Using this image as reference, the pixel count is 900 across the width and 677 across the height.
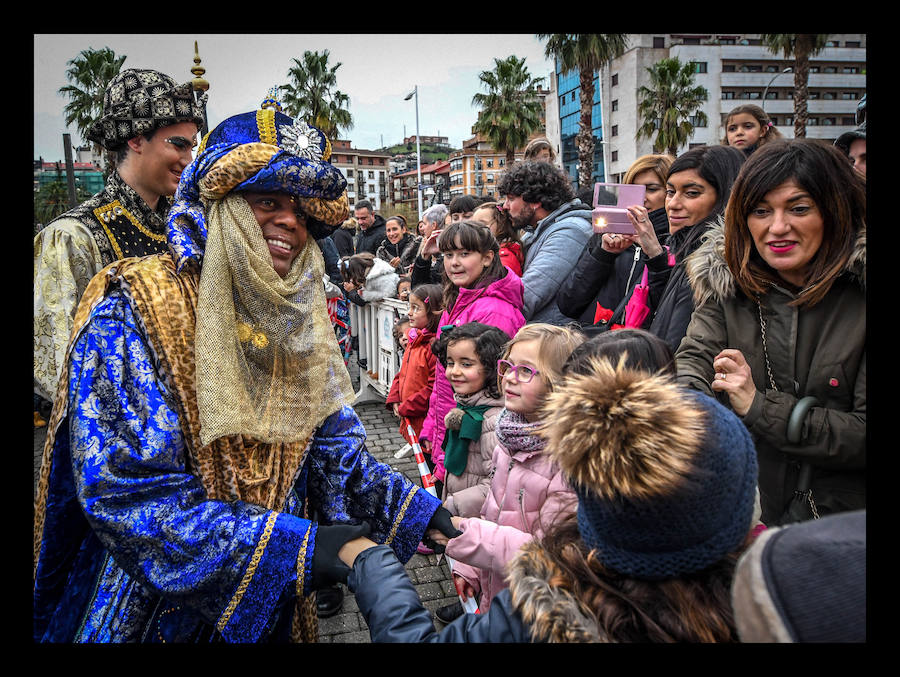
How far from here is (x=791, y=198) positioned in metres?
2.04

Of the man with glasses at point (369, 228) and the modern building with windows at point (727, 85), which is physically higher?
the modern building with windows at point (727, 85)

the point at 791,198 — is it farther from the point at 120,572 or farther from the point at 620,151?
the point at 620,151

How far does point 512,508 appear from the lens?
2.40 m

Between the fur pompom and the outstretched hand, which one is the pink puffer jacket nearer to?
the outstretched hand

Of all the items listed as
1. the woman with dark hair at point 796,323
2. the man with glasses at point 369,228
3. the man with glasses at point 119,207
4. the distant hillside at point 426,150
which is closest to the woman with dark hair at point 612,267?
the woman with dark hair at point 796,323

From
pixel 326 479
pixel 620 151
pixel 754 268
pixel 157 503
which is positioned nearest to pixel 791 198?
pixel 754 268

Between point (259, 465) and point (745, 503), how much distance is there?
52.7 inches

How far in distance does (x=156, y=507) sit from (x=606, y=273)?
2.96 meters

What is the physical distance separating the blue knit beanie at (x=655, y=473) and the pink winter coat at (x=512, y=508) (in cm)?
76

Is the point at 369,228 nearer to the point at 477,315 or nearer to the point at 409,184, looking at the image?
the point at 477,315

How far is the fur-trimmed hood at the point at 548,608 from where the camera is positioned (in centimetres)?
118

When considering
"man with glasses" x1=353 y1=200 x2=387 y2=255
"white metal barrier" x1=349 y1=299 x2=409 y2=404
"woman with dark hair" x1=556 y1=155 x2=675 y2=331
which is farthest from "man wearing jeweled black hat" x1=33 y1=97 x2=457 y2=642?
"man with glasses" x1=353 y1=200 x2=387 y2=255

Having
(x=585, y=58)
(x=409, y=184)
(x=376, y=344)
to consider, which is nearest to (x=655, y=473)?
(x=376, y=344)

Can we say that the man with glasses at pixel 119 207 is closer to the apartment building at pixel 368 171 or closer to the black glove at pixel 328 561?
the black glove at pixel 328 561
